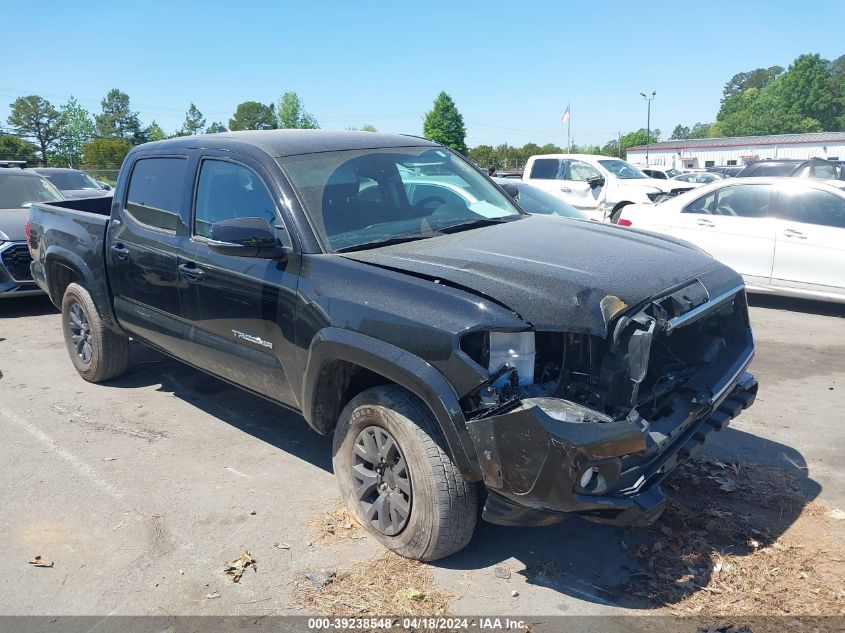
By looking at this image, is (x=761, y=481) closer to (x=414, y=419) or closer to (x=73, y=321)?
(x=414, y=419)

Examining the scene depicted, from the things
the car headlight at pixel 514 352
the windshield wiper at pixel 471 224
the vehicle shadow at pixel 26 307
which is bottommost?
the vehicle shadow at pixel 26 307

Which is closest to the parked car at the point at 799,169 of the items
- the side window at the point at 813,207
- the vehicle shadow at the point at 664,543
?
the side window at the point at 813,207

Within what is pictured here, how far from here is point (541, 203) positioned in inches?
353

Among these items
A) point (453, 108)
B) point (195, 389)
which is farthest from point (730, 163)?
point (195, 389)

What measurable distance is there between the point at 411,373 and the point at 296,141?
2.00m

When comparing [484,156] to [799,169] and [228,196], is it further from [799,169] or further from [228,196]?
[228,196]

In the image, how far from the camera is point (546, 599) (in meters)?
3.23

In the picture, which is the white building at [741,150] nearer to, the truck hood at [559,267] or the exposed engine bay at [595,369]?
the truck hood at [559,267]

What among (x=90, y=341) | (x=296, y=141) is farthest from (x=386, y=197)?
(x=90, y=341)

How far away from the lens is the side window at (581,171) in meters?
14.5

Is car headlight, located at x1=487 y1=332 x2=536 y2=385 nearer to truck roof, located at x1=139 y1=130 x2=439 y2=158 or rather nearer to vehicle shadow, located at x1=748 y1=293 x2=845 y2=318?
truck roof, located at x1=139 y1=130 x2=439 y2=158

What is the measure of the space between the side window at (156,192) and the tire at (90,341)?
1.09 meters

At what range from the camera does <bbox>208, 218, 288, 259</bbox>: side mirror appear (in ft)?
12.3

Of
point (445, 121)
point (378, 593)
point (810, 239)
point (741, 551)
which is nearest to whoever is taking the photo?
point (378, 593)
